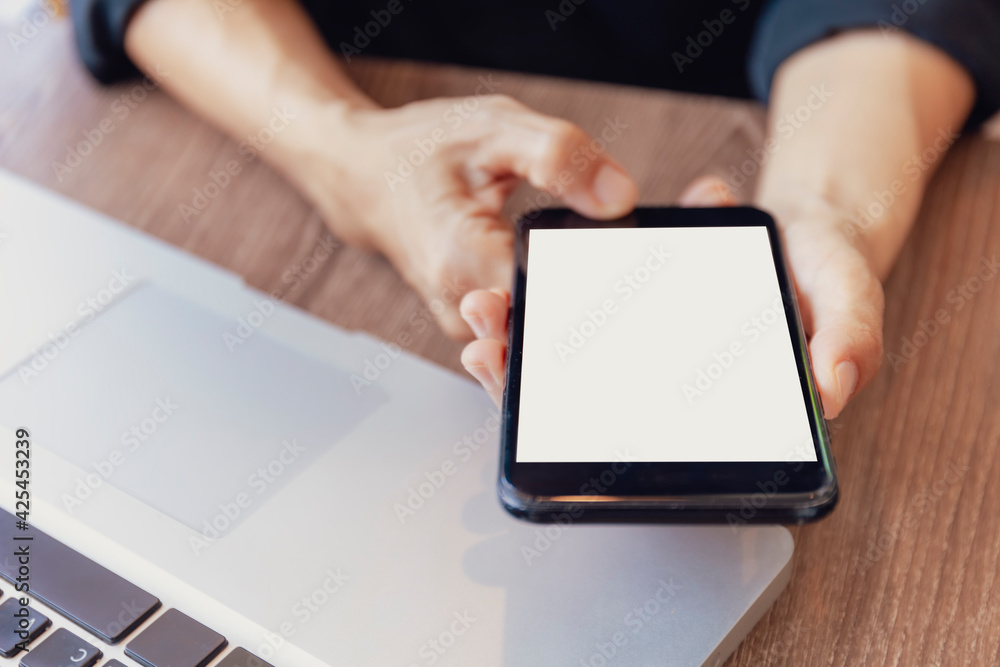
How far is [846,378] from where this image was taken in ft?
1.03

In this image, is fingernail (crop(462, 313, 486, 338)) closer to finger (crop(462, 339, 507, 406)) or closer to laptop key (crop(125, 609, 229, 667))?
finger (crop(462, 339, 507, 406))

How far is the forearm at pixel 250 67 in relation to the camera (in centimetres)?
54

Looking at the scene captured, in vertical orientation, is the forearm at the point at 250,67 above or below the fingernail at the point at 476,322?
above

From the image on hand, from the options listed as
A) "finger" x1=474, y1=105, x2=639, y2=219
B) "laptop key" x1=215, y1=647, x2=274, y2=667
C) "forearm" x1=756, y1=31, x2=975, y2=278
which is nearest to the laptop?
"laptop key" x1=215, y1=647, x2=274, y2=667

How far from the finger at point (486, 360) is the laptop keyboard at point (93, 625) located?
0.45ft

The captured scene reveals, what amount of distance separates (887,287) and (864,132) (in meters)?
0.12

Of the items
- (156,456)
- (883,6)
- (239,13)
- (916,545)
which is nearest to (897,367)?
(916,545)

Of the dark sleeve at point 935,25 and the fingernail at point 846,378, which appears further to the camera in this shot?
the dark sleeve at point 935,25

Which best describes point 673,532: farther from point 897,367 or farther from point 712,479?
→ point 897,367

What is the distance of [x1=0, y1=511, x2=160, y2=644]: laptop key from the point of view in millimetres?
287

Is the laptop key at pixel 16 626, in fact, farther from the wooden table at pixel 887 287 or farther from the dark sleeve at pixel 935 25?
the dark sleeve at pixel 935 25

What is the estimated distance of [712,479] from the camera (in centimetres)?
27

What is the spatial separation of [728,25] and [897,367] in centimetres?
42

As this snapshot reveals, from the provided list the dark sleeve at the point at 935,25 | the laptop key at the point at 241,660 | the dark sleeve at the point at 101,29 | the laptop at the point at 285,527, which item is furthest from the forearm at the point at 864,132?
the dark sleeve at the point at 101,29
